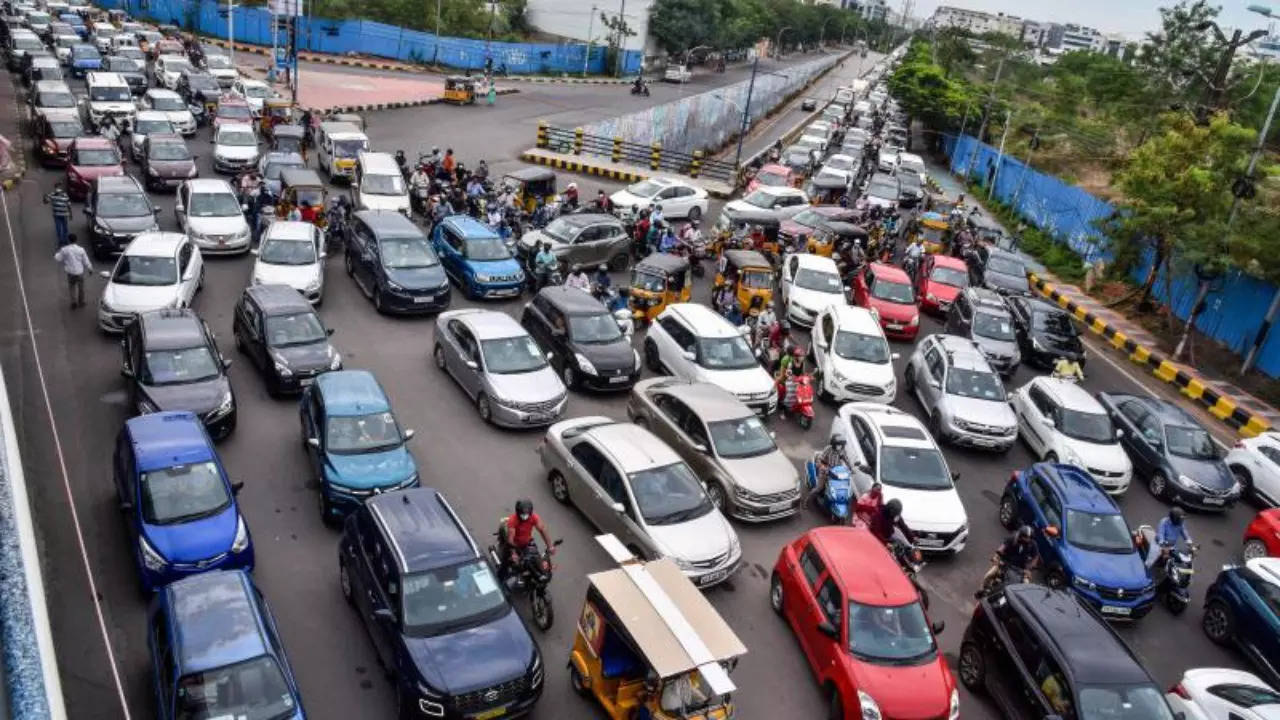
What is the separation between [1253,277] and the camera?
79.9 ft

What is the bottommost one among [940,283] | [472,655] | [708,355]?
[472,655]

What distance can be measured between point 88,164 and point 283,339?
13.4m

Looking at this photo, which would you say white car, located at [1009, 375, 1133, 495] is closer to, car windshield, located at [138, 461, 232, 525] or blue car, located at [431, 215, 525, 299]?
blue car, located at [431, 215, 525, 299]

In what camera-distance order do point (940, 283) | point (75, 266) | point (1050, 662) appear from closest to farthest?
1. point (1050, 662)
2. point (75, 266)
3. point (940, 283)

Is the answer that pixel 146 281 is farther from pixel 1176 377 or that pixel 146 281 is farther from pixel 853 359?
pixel 1176 377

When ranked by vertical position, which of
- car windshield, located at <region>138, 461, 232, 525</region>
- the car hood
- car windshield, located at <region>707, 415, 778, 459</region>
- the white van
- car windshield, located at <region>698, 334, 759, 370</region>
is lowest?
the car hood

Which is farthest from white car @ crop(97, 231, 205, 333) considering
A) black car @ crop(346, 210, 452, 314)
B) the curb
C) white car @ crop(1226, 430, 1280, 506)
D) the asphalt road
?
the curb

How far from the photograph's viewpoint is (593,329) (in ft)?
59.2

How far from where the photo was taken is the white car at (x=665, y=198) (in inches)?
1176

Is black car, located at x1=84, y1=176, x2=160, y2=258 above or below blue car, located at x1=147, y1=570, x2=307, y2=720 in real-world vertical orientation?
above

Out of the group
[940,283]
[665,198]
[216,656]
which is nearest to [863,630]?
[216,656]

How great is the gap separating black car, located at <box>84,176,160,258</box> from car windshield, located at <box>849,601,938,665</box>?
1829 cm

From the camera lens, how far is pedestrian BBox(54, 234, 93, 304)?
1741cm

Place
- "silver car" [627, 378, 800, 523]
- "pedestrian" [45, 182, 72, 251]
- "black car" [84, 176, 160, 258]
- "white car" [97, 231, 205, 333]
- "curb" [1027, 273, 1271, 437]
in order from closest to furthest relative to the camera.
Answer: "silver car" [627, 378, 800, 523] < "white car" [97, 231, 205, 333] < "pedestrian" [45, 182, 72, 251] < "black car" [84, 176, 160, 258] < "curb" [1027, 273, 1271, 437]
